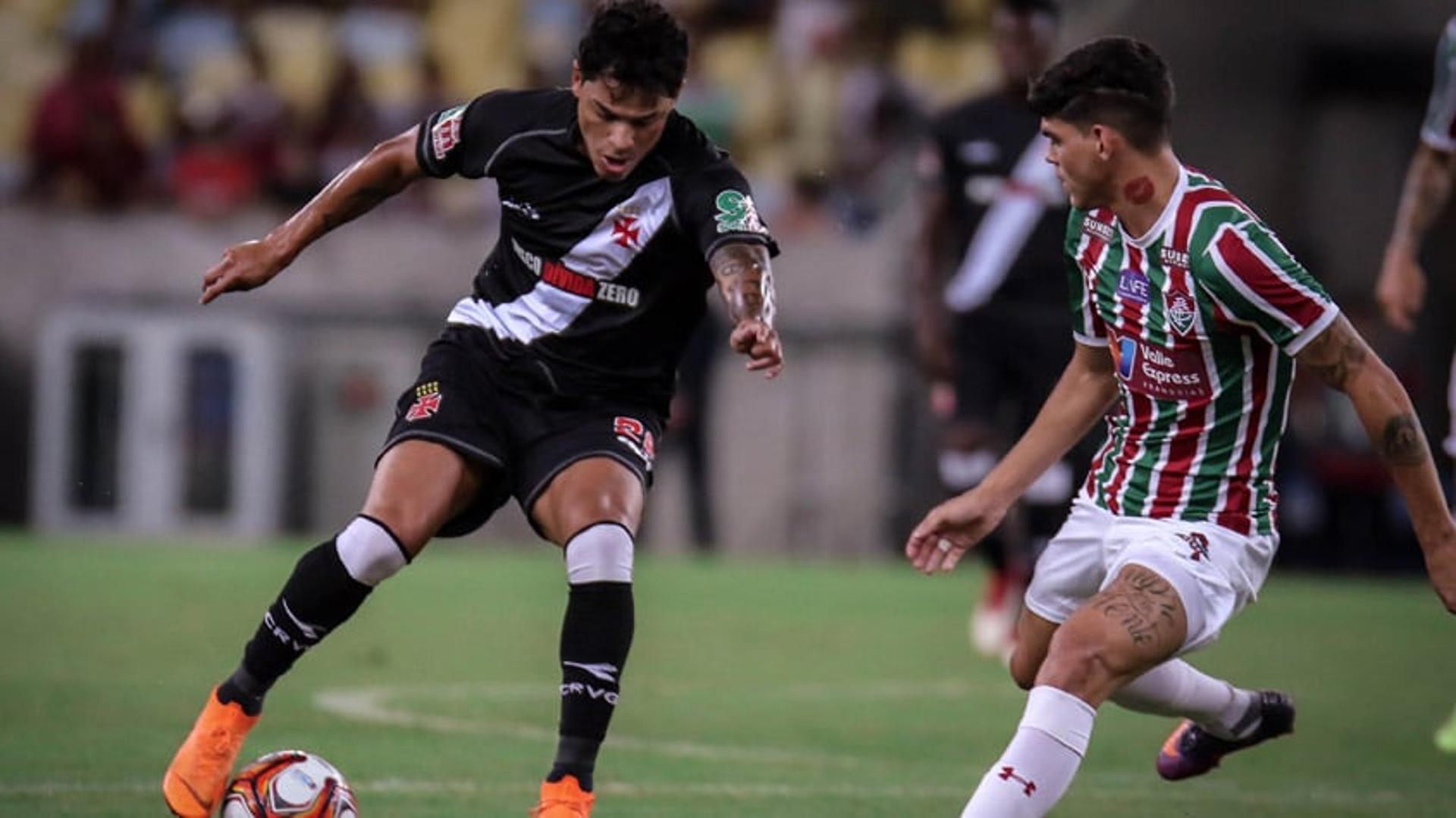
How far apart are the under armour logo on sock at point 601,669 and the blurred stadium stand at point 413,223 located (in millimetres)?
12440

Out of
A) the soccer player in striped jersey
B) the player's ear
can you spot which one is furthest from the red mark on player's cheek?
the player's ear

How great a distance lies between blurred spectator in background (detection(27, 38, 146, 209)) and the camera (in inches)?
733

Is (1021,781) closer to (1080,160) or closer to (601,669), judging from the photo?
(601,669)

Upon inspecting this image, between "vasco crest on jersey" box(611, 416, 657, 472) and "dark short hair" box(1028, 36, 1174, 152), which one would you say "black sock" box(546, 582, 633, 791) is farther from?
"dark short hair" box(1028, 36, 1174, 152)

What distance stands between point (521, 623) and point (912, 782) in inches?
204

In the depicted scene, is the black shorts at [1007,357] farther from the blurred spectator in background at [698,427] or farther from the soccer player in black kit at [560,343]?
the blurred spectator in background at [698,427]

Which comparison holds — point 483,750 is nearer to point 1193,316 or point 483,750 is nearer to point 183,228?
point 1193,316

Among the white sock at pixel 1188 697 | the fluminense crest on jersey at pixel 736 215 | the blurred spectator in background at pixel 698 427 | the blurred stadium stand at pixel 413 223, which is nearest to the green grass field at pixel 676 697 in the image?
the white sock at pixel 1188 697

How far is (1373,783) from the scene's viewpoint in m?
7.64

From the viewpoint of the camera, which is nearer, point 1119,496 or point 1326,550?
point 1119,496

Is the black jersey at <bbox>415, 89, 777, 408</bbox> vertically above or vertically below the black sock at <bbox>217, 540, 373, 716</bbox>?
above

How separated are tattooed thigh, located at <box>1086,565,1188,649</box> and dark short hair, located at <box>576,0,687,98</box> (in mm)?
1652

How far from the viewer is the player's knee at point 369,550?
6051 mm

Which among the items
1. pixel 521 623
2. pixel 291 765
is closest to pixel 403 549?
pixel 291 765
